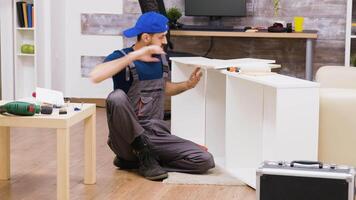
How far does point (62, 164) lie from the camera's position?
326cm

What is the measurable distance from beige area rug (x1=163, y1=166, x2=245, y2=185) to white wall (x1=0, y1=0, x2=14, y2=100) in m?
3.15

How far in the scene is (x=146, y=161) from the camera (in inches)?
157

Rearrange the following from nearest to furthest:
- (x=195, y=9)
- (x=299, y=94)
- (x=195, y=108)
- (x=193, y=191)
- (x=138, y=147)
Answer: (x=299, y=94) < (x=193, y=191) < (x=138, y=147) < (x=195, y=108) < (x=195, y=9)

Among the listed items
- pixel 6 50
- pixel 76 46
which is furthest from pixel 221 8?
pixel 6 50

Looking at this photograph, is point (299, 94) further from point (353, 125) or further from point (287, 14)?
point (287, 14)

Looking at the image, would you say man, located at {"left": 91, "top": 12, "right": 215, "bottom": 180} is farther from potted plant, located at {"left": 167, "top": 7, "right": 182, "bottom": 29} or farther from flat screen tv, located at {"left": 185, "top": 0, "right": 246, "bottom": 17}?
flat screen tv, located at {"left": 185, "top": 0, "right": 246, "bottom": 17}

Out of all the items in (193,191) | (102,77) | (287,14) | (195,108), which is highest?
(287,14)

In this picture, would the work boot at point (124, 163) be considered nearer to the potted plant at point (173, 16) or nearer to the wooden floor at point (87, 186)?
the wooden floor at point (87, 186)

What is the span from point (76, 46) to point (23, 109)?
146 inches

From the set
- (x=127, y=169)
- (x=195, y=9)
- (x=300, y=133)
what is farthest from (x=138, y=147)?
(x=195, y=9)

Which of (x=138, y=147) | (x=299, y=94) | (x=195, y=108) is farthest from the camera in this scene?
(x=195, y=108)

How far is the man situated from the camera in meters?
3.86

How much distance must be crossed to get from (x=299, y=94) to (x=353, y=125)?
1.05 feet

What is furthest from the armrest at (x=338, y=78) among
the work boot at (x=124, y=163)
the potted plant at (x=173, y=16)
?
the potted plant at (x=173, y=16)
